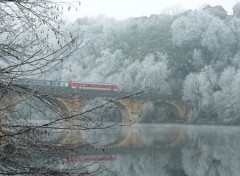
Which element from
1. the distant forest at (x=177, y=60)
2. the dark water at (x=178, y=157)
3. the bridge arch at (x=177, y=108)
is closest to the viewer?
the dark water at (x=178, y=157)

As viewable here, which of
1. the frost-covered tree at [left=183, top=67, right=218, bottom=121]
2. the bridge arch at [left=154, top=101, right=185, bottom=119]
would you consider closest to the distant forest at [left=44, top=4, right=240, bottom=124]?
the frost-covered tree at [left=183, top=67, right=218, bottom=121]

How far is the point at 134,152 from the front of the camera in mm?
25234

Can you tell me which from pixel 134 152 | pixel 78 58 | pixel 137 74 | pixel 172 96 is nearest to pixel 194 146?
pixel 134 152

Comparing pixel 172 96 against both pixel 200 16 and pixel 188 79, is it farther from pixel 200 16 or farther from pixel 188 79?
pixel 200 16

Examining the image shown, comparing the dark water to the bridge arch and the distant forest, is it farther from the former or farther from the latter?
the bridge arch

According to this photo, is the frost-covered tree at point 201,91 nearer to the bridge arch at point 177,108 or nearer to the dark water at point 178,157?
the bridge arch at point 177,108

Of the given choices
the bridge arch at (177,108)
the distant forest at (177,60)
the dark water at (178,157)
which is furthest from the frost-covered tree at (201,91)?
the dark water at (178,157)

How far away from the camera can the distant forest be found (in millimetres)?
50513

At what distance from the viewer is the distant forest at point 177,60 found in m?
50.5

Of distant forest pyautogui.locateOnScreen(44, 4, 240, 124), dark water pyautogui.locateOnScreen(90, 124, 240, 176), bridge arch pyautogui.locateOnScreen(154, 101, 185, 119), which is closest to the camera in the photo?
dark water pyautogui.locateOnScreen(90, 124, 240, 176)

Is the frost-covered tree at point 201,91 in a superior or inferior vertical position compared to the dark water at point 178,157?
superior

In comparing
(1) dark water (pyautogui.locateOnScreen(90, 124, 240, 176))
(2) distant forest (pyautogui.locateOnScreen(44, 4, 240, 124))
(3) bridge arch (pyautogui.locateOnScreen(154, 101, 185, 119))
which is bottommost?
(1) dark water (pyautogui.locateOnScreen(90, 124, 240, 176))

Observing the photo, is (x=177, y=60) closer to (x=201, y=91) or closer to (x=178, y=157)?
(x=201, y=91)

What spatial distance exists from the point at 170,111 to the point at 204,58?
9996 mm
